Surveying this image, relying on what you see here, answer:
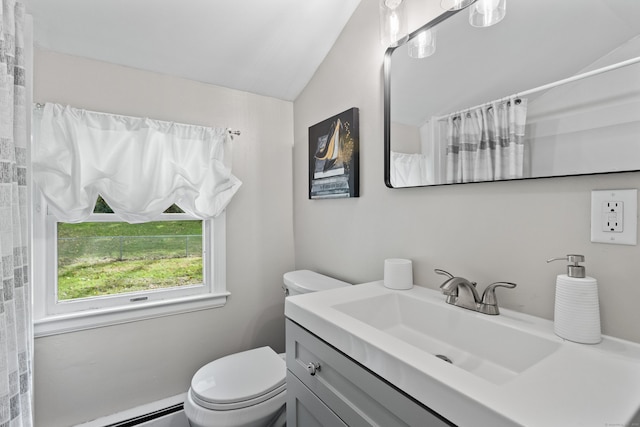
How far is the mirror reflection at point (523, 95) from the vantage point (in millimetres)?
743

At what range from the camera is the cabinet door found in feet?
2.83

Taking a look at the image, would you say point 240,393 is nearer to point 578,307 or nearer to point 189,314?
point 189,314

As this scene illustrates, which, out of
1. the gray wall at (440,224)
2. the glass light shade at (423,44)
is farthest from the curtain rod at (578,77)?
the glass light shade at (423,44)

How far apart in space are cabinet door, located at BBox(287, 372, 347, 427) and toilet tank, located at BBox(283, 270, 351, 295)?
55 centimetres

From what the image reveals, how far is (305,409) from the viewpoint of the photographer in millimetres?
980

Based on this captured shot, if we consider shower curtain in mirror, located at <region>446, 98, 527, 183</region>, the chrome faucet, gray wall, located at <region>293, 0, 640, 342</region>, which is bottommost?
the chrome faucet

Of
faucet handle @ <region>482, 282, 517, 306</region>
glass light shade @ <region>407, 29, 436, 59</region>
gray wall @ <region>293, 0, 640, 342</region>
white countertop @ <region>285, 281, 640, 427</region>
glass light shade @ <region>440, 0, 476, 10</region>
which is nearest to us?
white countertop @ <region>285, 281, 640, 427</region>

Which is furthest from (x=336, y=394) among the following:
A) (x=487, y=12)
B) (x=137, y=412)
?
(x=137, y=412)

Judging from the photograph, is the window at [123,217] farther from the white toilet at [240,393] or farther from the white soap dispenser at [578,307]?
the white soap dispenser at [578,307]

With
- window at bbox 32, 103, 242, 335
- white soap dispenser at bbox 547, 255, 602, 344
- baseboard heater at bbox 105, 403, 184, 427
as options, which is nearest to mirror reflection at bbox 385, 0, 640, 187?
white soap dispenser at bbox 547, 255, 602, 344

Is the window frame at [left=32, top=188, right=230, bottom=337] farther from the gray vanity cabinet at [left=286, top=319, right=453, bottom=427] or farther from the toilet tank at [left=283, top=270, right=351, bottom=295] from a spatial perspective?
the gray vanity cabinet at [left=286, top=319, right=453, bottom=427]

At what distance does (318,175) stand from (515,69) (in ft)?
3.66

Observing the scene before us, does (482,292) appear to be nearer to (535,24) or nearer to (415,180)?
(415,180)

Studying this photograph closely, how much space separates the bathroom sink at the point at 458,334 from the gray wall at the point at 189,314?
112 centimetres
